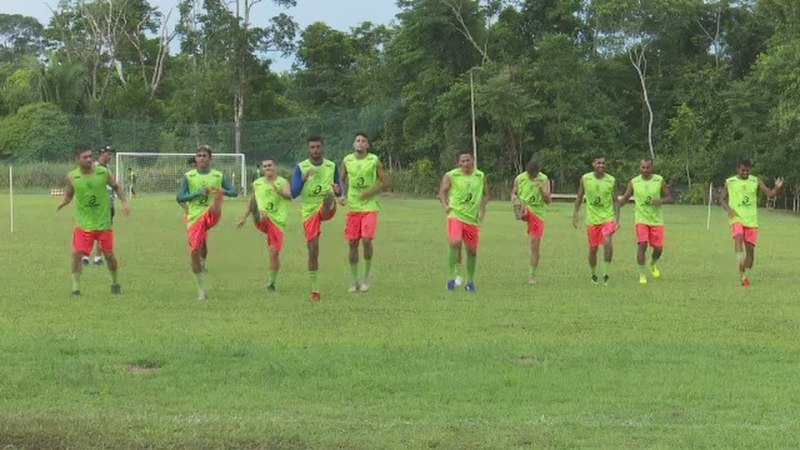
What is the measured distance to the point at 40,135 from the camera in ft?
203

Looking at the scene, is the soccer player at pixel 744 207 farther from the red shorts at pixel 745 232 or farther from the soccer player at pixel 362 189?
the soccer player at pixel 362 189


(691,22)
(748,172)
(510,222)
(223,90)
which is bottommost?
(510,222)

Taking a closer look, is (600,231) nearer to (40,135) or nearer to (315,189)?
(315,189)

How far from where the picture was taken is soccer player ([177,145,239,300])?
504 inches

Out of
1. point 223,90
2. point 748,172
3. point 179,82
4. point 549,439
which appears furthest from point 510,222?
point 179,82

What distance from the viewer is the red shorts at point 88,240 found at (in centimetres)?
1290

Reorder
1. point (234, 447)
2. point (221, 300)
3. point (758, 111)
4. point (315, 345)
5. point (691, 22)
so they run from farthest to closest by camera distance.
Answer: point (691, 22) → point (758, 111) → point (221, 300) → point (315, 345) → point (234, 447)

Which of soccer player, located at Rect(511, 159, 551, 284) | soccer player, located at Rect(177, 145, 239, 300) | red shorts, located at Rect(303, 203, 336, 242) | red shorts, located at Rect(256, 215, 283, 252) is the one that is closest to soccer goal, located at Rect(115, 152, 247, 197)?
soccer player, located at Rect(511, 159, 551, 284)

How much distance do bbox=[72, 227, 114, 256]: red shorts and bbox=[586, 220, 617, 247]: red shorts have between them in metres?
7.80

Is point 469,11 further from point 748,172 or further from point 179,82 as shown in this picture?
point 748,172

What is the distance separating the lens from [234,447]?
568 centimetres

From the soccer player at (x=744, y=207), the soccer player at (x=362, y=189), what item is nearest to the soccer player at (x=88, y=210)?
the soccer player at (x=362, y=189)

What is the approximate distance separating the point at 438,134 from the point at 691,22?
19434mm

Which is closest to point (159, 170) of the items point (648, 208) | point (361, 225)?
point (648, 208)
